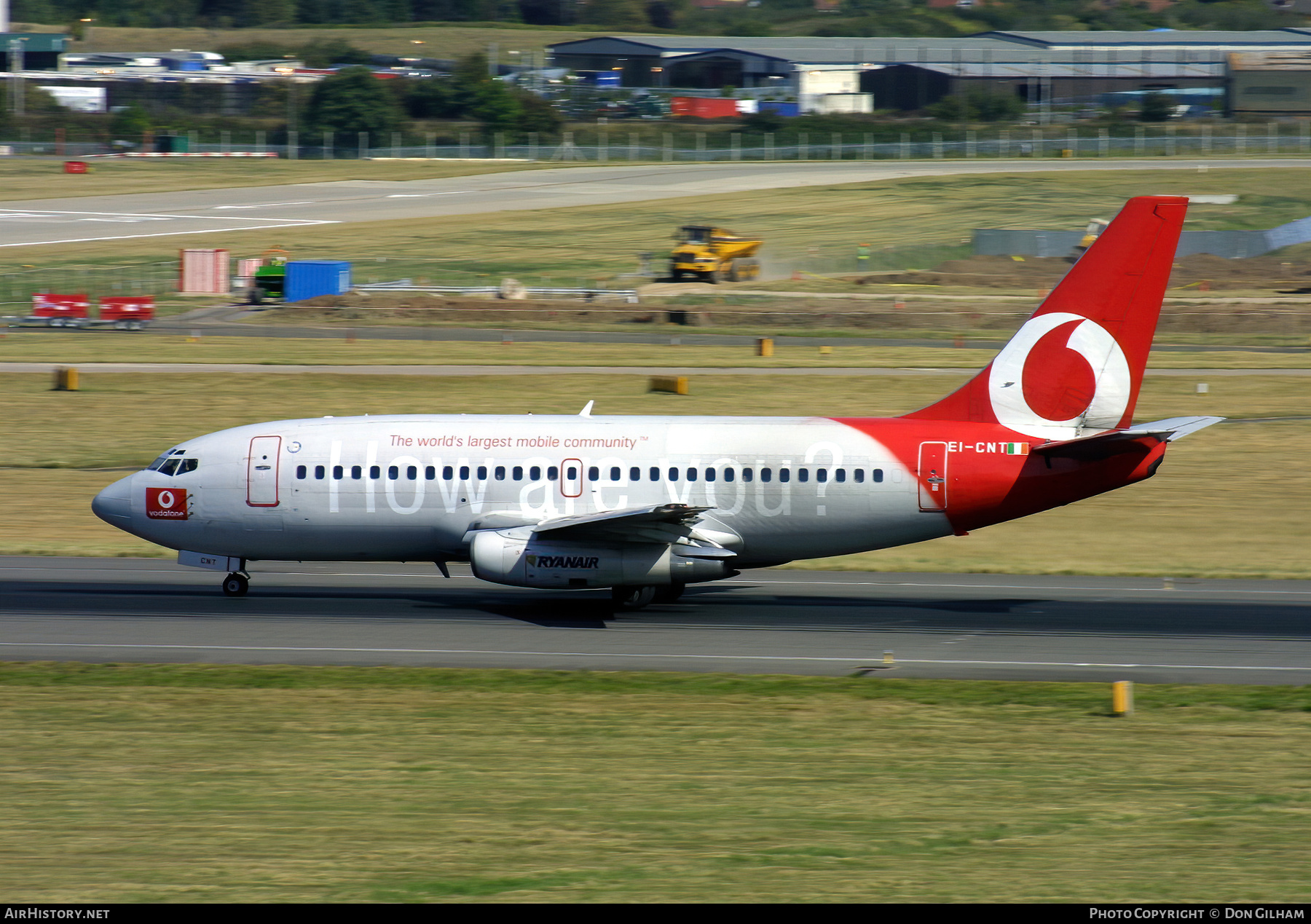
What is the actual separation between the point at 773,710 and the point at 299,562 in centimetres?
1754

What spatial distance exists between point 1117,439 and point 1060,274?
217ft

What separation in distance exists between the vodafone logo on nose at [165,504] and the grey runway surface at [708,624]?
178 cm

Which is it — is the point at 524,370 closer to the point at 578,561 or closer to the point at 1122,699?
the point at 578,561

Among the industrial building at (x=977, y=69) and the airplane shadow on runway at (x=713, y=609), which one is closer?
the airplane shadow on runway at (x=713, y=609)

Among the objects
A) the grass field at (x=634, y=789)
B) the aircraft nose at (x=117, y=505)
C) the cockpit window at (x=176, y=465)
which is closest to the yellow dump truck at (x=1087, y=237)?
the cockpit window at (x=176, y=465)

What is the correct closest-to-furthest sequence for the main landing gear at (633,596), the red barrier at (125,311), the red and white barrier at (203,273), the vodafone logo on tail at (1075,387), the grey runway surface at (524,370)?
the vodafone logo on tail at (1075,387)
the main landing gear at (633,596)
the grey runway surface at (524,370)
the red barrier at (125,311)
the red and white barrier at (203,273)

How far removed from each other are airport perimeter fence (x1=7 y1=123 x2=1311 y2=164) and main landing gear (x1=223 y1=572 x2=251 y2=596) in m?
126

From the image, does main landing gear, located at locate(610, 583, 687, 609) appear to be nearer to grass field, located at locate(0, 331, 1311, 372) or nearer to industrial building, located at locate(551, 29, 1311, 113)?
grass field, located at locate(0, 331, 1311, 372)

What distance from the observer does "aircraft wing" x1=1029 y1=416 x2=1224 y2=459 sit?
27.9 m

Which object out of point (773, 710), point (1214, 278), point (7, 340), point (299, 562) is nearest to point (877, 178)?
point (1214, 278)

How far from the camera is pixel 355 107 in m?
160

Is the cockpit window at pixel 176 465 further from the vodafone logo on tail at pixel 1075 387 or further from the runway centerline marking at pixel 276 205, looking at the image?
the runway centerline marking at pixel 276 205

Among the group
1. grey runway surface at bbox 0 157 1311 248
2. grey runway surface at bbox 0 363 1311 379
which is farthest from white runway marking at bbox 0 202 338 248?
grey runway surface at bbox 0 363 1311 379

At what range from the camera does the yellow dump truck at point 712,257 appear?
9244cm
